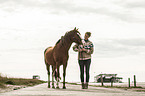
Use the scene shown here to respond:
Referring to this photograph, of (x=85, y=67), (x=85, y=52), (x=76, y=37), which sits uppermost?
(x=76, y=37)

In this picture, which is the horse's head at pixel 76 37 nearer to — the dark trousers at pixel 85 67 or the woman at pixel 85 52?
the woman at pixel 85 52

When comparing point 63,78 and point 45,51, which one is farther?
point 45,51

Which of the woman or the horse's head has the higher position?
the horse's head

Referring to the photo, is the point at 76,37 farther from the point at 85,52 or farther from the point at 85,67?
the point at 85,67

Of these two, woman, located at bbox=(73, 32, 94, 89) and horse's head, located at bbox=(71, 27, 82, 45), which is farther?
woman, located at bbox=(73, 32, 94, 89)

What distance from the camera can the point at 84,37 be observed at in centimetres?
1146

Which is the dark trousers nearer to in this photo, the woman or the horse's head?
the woman

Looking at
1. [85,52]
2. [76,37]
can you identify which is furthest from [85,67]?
[76,37]

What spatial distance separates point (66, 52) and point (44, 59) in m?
3.11

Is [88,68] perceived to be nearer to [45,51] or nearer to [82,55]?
[82,55]

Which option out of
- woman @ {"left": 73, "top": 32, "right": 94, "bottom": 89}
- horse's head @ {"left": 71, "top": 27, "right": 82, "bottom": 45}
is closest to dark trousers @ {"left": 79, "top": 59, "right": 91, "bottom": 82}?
woman @ {"left": 73, "top": 32, "right": 94, "bottom": 89}

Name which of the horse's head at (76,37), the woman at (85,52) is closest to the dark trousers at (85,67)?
the woman at (85,52)

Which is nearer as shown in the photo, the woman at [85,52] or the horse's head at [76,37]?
the horse's head at [76,37]

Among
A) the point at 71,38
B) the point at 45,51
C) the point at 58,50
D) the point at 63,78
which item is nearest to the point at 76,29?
the point at 71,38
